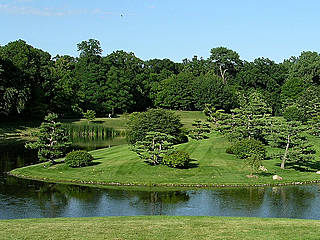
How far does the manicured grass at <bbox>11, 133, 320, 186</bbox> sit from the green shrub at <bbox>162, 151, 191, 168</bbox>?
1.92 ft

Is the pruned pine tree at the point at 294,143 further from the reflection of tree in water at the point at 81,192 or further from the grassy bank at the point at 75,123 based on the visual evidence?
the grassy bank at the point at 75,123

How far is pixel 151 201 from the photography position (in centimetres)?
3241

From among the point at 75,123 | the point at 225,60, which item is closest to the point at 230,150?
the point at 75,123

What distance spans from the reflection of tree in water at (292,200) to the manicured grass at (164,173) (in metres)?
2.47

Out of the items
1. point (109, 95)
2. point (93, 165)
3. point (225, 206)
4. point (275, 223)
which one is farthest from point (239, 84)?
point (275, 223)

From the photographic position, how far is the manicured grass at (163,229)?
1833 centimetres

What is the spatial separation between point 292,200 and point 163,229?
655 inches

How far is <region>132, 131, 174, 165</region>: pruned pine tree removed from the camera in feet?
145

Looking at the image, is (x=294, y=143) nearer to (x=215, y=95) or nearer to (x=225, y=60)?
(x=215, y=95)

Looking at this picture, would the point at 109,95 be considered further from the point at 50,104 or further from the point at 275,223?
the point at 275,223

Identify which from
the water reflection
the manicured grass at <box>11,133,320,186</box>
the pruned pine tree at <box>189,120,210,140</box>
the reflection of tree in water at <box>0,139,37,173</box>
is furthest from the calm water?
the water reflection

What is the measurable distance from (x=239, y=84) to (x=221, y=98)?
21.0 m

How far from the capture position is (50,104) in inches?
3920

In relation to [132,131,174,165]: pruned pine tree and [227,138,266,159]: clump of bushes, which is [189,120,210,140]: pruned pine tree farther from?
[132,131,174,165]: pruned pine tree
